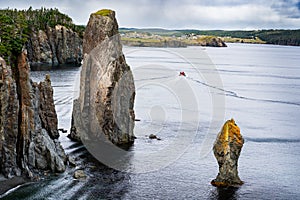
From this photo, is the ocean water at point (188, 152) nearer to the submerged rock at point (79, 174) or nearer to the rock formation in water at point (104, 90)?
the submerged rock at point (79, 174)

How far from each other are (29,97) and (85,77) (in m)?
25.2

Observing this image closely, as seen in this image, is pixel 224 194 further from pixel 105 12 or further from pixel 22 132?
pixel 105 12

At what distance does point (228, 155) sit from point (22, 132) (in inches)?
1110

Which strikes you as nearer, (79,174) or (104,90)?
(79,174)

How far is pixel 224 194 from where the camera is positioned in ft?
180

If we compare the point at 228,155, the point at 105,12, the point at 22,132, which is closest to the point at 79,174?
the point at 22,132

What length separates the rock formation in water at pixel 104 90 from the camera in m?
79.9

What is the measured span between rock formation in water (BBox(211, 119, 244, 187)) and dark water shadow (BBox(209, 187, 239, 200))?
144 centimetres

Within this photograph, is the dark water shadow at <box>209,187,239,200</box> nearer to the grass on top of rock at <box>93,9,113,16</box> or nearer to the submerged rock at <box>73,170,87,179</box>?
the submerged rock at <box>73,170,87,179</box>

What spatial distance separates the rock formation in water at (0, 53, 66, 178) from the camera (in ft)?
176

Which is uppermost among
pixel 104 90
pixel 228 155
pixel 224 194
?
pixel 104 90

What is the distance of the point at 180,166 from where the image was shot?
222 ft

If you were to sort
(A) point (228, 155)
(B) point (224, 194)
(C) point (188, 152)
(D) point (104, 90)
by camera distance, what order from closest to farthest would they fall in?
(B) point (224, 194) < (A) point (228, 155) < (C) point (188, 152) < (D) point (104, 90)

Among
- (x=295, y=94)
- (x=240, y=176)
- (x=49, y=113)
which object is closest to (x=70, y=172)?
(x=49, y=113)
